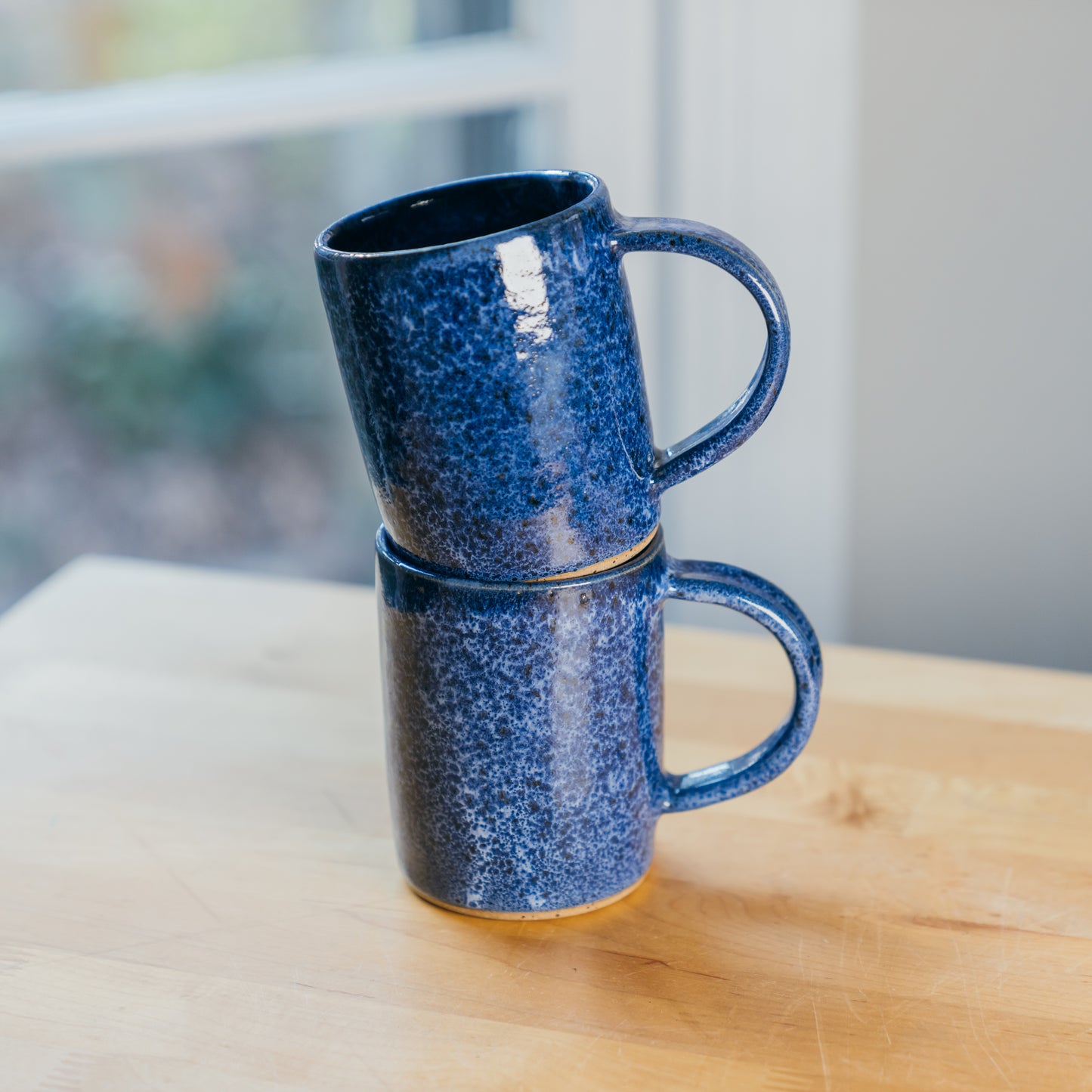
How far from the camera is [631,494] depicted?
0.52m

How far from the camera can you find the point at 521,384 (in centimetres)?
48

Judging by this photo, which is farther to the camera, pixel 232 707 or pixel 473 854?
pixel 232 707

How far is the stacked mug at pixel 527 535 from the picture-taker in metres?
0.48

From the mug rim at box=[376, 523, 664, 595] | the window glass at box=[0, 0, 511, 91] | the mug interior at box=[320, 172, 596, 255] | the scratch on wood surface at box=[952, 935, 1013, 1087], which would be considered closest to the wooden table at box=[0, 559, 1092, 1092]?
the scratch on wood surface at box=[952, 935, 1013, 1087]

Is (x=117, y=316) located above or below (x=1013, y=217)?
below

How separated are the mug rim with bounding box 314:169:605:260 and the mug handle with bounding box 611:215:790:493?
23 millimetres

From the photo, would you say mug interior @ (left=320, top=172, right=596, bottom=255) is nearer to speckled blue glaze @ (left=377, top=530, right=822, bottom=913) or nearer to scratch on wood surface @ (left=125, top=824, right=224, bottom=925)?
speckled blue glaze @ (left=377, top=530, right=822, bottom=913)

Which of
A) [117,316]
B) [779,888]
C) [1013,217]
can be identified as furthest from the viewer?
[117,316]

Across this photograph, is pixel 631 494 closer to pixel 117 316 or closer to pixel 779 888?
pixel 779 888

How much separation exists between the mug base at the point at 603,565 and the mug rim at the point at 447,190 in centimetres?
14

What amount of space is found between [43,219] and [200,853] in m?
1.06

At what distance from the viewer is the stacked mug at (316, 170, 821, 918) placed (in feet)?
1.56

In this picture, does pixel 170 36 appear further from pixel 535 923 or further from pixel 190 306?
pixel 535 923

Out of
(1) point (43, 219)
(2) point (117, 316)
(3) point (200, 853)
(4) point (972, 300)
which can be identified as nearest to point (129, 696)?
(3) point (200, 853)
